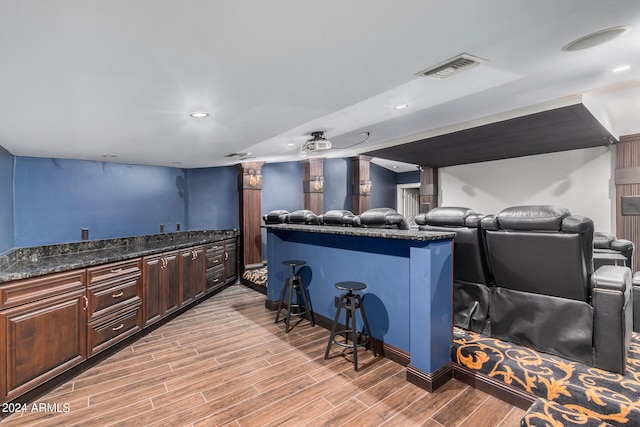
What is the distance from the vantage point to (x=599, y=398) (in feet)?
5.82

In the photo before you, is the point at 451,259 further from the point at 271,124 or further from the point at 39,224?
the point at 39,224

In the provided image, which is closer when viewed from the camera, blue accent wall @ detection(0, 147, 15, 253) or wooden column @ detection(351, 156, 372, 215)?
blue accent wall @ detection(0, 147, 15, 253)

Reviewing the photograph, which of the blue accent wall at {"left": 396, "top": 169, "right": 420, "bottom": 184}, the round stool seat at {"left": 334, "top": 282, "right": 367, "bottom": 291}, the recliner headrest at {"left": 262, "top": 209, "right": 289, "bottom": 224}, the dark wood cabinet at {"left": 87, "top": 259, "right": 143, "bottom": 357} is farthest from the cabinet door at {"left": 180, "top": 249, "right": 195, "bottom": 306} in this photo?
the blue accent wall at {"left": 396, "top": 169, "right": 420, "bottom": 184}

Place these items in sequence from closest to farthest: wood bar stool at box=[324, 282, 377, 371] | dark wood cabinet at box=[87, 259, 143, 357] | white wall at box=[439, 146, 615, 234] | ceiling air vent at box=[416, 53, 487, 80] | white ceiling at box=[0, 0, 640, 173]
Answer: white ceiling at box=[0, 0, 640, 173], ceiling air vent at box=[416, 53, 487, 80], wood bar stool at box=[324, 282, 377, 371], dark wood cabinet at box=[87, 259, 143, 357], white wall at box=[439, 146, 615, 234]

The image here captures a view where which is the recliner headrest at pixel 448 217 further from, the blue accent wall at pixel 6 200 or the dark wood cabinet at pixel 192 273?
the blue accent wall at pixel 6 200

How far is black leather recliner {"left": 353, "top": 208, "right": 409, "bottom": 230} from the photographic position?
108 inches

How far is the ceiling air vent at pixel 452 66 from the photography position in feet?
6.44

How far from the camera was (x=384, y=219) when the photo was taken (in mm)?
2846

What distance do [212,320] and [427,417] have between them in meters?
2.89

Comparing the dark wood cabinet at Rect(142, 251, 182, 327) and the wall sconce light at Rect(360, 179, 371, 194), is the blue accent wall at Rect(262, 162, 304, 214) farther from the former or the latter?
the dark wood cabinet at Rect(142, 251, 182, 327)

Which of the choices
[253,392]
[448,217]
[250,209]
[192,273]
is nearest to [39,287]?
[253,392]

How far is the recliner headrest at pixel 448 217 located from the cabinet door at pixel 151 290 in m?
3.09

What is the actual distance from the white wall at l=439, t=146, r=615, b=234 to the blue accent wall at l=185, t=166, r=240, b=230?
4979 mm

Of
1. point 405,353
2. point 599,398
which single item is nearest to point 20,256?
point 405,353
